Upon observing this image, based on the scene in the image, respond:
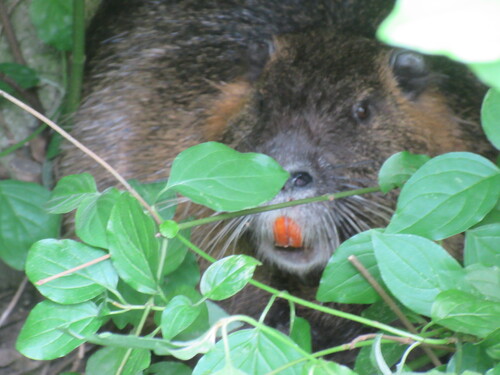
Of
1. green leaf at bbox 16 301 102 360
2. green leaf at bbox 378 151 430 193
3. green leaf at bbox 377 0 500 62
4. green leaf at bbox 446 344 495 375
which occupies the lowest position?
green leaf at bbox 16 301 102 360

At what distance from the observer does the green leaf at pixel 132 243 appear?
141 cm

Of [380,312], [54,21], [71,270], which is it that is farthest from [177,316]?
[54,21]

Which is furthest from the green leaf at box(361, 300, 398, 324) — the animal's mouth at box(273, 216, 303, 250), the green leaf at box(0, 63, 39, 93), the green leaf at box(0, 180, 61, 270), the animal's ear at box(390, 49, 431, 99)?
the green leaf at box(0, 63, 39, 93)

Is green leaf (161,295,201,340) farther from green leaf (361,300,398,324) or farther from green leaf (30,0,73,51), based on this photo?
green leaf (30,0,73,51)

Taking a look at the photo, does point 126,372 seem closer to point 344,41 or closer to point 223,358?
point 223,358

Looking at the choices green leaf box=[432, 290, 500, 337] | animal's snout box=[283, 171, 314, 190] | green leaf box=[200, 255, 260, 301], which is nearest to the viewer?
green leaf box=[432, 290, 500, 337]

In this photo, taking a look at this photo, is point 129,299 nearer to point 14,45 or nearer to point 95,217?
point 95,217

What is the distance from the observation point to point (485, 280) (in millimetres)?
1347

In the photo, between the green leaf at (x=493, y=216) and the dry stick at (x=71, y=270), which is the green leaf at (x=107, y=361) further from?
the green leaf at (x=493, y=216)

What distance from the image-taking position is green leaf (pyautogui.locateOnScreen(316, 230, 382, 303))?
4.88ft

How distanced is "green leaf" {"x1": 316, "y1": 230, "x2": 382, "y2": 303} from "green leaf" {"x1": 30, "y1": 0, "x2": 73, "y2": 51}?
64.5 inches

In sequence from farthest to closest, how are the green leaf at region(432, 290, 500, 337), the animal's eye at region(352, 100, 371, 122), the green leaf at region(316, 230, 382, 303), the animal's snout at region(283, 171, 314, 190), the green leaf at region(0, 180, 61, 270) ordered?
1. the green leaf at region(0, 180, 61, 270)
2. the animal's eye at region(352, 100, 371, 122)
3. the animal's snout at region(283, 171, 314, 190)
4. the green leaf at region(316, 230, 382, 303)
5. the green leaf at region(432, 290, 500, 337)

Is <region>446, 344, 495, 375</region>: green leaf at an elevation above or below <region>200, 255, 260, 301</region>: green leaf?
below

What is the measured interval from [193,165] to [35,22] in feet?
4.98
